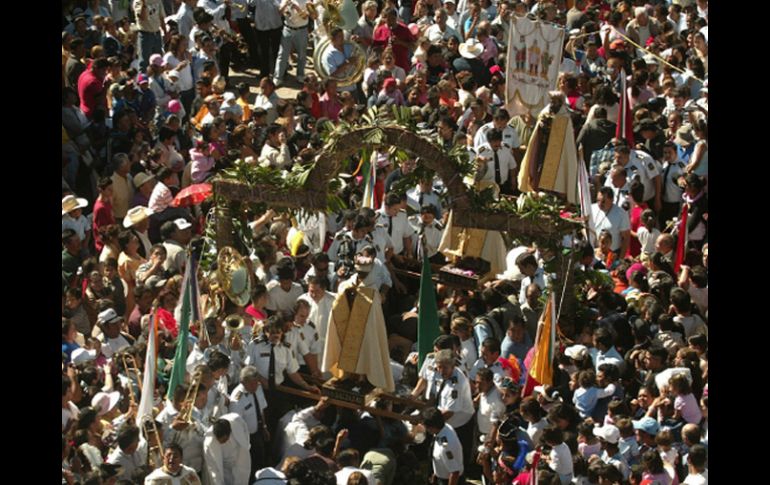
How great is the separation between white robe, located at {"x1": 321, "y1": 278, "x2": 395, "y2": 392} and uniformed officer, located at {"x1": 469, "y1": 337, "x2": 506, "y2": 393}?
0.75 metres

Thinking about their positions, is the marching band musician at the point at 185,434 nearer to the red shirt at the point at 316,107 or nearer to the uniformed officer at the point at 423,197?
the uniformed officer at the point at 423,197

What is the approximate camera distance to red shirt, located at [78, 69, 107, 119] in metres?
20.4

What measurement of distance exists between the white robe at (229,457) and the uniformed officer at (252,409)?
19.7 inches

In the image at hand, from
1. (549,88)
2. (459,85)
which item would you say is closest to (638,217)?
(549,88)

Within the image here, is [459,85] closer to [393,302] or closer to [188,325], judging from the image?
[393,302]

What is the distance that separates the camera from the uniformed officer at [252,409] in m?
14.5

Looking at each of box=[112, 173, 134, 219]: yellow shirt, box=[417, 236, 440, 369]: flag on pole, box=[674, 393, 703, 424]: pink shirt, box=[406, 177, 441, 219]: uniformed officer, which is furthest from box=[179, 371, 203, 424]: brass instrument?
box=[406, 177, 441, 219]: uniformed officer

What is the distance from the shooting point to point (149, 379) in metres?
14.4

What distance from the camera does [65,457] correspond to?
1353 cm

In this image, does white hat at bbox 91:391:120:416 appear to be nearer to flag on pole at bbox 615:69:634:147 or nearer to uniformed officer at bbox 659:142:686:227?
uniformed officer at bbox 659:142:686:227

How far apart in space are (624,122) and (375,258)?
452 cm

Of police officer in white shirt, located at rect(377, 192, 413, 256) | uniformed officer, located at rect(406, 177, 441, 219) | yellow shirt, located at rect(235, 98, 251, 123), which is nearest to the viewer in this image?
police officer in white shirt, located at rect(377, 192, 413, 256)

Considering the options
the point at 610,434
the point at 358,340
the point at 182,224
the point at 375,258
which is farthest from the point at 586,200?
the point at 610,434

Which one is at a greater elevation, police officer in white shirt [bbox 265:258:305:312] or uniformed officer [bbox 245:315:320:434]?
police officer in white shirt [bbox 265:258:305:312]
